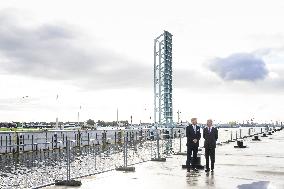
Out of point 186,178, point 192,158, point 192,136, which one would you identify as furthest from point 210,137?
point 186,178

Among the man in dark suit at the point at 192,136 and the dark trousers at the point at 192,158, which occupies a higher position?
the man in dark suit at the point at 192,136

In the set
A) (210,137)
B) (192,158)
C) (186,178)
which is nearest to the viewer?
(186,178)

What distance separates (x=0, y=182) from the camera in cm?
2584

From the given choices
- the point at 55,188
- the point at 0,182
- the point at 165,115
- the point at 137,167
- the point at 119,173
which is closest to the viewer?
the point at 55,188

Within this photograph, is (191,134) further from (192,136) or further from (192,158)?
(192,158)

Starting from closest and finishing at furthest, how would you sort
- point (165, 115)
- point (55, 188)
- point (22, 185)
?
point (55, 188), point (22, 185), point (165, 115)

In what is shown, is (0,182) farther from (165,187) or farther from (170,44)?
(170,44)

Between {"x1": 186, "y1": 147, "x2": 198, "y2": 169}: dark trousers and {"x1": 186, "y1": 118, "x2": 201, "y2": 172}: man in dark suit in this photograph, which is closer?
{"x1": 186, "y1": 147, "x2": 198, "y2": 169}: dark trousers

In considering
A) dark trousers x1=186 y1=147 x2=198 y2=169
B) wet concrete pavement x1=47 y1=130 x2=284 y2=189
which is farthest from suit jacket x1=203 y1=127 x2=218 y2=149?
wet concrete pavement x1=47 y1=130 x2=284 y2=189

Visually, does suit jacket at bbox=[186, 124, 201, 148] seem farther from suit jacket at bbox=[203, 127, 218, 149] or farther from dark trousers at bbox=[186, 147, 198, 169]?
suit jacket at bbox=[203, 127, 218, 149]

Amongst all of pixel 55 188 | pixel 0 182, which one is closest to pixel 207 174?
pixel 55 188

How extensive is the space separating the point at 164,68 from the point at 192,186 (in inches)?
2728

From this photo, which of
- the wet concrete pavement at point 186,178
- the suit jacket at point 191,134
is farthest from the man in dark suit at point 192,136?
the wet concrete pavement at point 186,178

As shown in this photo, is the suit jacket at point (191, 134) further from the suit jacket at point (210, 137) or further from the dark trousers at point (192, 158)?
the suit jacket at point (210, 137)
